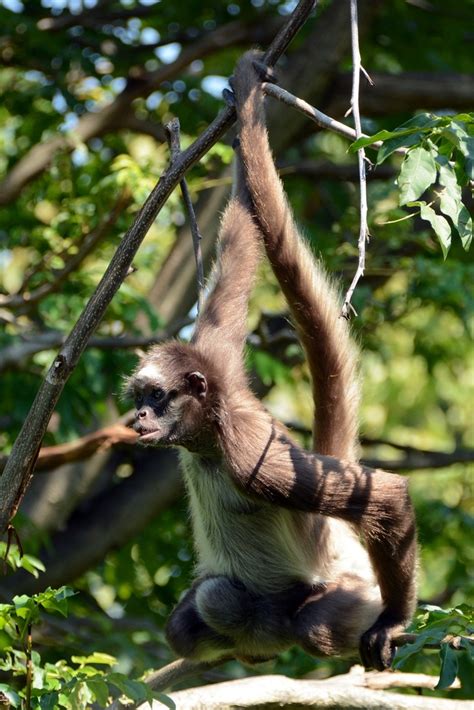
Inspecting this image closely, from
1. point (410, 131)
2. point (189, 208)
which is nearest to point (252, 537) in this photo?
point (189, 208)

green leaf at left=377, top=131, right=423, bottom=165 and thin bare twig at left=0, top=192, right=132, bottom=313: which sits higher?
green leaf at left=377, top=131, right=423, bottom=165

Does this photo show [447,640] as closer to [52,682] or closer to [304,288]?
[52,682]

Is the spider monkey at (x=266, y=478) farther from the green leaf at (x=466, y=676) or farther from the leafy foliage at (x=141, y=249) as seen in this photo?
the green leaf at (x=466, y=676)

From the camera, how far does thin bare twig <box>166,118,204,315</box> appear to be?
473 cm

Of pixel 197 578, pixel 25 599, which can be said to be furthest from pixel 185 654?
pixel 25 599

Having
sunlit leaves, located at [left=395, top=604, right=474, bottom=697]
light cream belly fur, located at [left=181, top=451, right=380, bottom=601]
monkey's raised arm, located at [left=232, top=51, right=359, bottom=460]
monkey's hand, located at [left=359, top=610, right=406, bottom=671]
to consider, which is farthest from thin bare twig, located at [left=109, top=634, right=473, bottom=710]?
sunlit leaves, located at [left=395, top=604, right=474, bottom=697]

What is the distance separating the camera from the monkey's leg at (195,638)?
641cm

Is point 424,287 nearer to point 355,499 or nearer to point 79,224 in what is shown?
point 79,224

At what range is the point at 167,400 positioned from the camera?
19.3ft

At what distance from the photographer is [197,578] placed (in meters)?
6.96

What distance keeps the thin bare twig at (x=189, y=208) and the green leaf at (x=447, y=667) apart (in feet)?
7.17

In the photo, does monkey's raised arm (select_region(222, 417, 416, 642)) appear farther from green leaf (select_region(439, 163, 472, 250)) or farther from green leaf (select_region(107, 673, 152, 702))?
green leaf (select_region(439, 163, 472, 250))

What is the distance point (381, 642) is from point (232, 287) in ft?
7.05

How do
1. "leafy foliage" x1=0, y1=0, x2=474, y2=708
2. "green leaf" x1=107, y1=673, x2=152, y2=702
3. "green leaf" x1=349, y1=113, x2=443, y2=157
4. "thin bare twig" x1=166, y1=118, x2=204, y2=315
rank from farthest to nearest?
"leafy foliage" x1=0, y1=0, x2=474, y2=708 < "thin bare twig" x1=166, y1=118, x2=204, y2=315 < "green leaf" x1=107, y1=673, x2=152, y2=702 < "green leaf" x1=349, y1=113, x2=443, y2=157
